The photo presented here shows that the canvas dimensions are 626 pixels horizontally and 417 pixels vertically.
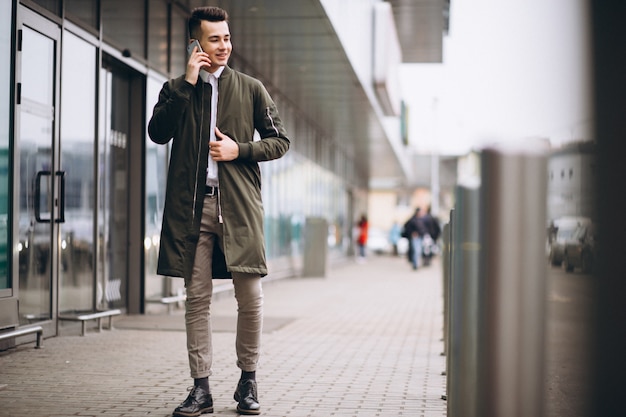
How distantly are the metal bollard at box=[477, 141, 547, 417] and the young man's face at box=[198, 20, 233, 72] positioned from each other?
274cm

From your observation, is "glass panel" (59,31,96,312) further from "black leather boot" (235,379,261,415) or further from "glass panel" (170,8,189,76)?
"black leather boot" (235,379,261,415)

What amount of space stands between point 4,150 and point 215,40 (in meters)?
3.05

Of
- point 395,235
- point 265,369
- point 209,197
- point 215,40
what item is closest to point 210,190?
point 209,197

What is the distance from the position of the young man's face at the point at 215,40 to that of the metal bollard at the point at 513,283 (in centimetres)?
274

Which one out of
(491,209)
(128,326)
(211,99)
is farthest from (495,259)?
(128,326)

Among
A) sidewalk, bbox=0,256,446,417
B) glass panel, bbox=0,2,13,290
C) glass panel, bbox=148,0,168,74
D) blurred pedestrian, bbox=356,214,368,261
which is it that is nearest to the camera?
sidewalk, bbox=0,256,446,417

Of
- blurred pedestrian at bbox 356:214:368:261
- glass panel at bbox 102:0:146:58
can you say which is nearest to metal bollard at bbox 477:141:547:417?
glass panel at bbox 102:0:146:58

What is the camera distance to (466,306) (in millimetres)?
2752

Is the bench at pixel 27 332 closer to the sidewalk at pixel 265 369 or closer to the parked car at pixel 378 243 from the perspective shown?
the sidewalk at pixel 265 369

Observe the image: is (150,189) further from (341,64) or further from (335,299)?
(341,64)

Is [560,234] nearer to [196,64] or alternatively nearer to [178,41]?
[196,64]

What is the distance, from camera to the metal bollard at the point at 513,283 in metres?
2.20

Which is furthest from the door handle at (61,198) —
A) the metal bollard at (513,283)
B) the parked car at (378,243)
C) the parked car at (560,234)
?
the parked car at (378,243)

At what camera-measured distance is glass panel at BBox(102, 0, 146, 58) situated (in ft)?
32.9
